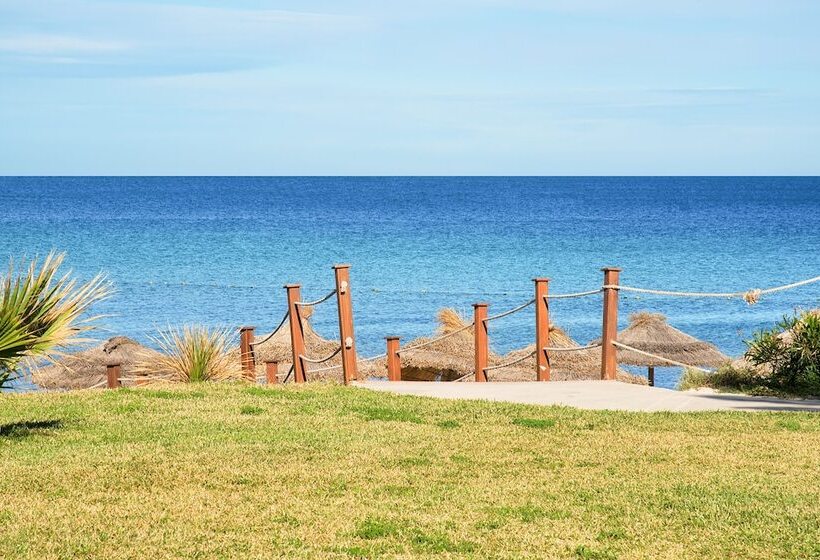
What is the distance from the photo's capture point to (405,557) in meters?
5.75

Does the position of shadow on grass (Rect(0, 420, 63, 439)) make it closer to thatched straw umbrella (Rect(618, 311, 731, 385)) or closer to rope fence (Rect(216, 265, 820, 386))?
rope fence (Rect(216, 265, 820, 386))

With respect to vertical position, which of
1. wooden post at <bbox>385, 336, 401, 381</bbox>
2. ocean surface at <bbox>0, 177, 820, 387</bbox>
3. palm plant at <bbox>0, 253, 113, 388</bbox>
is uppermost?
palm plant at <bbox>0, 253, 113, 388</bbox>

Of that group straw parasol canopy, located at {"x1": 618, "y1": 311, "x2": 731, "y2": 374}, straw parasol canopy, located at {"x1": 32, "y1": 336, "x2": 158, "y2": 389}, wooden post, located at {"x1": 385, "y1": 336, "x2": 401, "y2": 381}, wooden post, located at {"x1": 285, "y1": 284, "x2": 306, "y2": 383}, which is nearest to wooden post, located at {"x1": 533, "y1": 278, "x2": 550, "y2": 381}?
wooden post, located at {"x1": 385, "y1": 336, "x2": 401, "y2": 381}

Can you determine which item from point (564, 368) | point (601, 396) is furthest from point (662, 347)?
point (601, 396)

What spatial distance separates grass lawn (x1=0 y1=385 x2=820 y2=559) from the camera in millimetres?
6027

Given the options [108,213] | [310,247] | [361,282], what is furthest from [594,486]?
[108,213]

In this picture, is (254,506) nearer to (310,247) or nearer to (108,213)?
(310,247)

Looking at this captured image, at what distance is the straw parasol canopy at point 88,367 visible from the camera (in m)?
18.1

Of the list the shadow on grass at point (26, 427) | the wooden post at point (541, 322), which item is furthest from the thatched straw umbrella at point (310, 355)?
the shadow on grass at point (26, 427)

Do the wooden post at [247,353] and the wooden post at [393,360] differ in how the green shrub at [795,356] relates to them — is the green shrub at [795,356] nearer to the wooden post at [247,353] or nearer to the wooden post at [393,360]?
the wooden post at [393,360]

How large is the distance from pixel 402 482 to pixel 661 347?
13290 mm

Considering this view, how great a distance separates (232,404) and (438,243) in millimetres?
55738

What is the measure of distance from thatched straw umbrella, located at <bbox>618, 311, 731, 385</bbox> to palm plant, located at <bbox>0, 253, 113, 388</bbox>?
12.4m

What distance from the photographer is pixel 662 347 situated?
19922 mm
